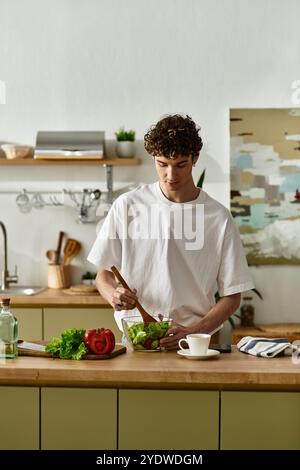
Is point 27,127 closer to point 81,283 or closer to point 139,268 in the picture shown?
point 81,283

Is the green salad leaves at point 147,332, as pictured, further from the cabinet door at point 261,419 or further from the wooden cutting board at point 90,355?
the cabinet door at point 261,419

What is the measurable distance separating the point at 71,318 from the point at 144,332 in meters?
2.17

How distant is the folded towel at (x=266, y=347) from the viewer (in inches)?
113

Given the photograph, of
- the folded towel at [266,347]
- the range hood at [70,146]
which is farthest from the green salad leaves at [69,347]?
the range hood at [70,146]

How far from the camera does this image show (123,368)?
8.66 ft

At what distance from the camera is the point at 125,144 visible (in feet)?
17.5

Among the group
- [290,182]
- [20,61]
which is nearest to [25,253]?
[20,61]

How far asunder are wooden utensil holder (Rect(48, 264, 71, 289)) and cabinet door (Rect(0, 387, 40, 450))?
8.72 ft

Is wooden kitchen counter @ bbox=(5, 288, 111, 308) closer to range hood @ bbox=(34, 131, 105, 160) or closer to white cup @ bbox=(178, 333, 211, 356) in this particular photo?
range hood @ bbox=(34, 131, 105, 160)

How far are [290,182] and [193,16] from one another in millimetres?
1313

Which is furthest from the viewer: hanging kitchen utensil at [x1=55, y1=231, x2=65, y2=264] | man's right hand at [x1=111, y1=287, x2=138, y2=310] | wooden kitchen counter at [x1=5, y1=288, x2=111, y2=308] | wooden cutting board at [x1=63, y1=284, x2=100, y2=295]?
hanging kitchen utensil at [x1=55, y1=231, x2=65, y2=264]

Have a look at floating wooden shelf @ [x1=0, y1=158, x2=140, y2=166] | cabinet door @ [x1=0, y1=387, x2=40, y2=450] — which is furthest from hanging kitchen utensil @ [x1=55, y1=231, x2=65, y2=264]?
cabinet door @ [x1=0, y1=387, x2=40, y2=450]

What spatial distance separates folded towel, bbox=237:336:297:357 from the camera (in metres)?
2.86

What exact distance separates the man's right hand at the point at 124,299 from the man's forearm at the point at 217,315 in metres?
0.28
